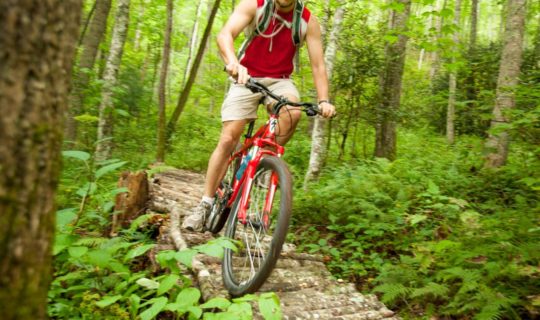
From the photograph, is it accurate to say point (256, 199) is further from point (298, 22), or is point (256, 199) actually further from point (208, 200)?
point (298, 22)

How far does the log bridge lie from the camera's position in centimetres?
296

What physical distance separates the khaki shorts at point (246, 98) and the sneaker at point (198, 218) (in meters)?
0.85

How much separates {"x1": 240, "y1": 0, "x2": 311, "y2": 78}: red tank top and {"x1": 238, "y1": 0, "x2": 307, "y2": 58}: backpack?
0.03m

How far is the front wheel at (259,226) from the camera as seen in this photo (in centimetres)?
272

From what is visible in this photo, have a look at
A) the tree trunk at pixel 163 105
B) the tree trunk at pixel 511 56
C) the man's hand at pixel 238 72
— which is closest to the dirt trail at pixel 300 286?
the man's hand at pixel 238 72

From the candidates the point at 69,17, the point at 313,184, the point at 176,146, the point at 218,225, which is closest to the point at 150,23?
the point at 176,146

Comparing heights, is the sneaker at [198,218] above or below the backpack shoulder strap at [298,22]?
below

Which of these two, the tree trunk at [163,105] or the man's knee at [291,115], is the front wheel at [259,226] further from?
the tree trunk at [163,105]

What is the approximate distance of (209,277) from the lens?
3104mm

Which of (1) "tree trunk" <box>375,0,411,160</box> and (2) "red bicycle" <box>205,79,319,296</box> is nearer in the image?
(2) "red bicycle" <box>205,79,319,296</box>

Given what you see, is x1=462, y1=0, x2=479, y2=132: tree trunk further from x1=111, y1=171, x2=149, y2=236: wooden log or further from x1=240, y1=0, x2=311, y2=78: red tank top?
x1=111, y1=171, x2=149, y2=236: wooden log

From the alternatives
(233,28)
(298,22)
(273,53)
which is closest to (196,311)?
(233,28)

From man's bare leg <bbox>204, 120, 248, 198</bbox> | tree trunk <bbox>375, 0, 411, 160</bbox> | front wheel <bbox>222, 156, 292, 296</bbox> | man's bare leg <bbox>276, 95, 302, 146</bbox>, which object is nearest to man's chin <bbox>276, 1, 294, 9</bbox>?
man's bare leg <bbox>276, 95, 302, 146</bbox>

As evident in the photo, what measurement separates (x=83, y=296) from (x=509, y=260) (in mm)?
3022
